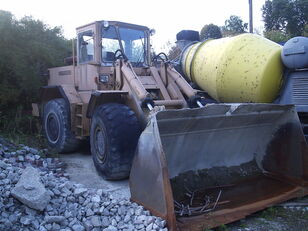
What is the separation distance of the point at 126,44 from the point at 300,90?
283 centimetres

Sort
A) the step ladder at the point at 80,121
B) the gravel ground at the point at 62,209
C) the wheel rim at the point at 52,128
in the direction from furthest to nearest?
1. the wheel rim at the point at 52,128
2. the step ladder at the point at 80,121
3. the gravel ground at the point at 62,209

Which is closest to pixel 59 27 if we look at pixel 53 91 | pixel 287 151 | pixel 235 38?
pixel 53 91

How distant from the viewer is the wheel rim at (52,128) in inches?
263

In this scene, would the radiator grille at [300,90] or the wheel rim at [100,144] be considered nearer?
the wheel rim at [100,144]

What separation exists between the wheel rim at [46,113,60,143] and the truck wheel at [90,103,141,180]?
6.40ft

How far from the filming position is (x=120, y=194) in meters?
4.51

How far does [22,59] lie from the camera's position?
7.76m

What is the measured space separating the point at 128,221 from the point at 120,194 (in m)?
0.96

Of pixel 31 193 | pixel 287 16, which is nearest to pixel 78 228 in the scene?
pixel 31 193

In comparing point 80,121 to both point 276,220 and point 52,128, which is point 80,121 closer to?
point 52,128

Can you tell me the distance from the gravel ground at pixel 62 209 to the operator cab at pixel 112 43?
2.47m

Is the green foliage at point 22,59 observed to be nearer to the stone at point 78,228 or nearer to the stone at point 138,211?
the stone at point 78,228

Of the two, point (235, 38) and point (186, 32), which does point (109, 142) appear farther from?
point (186, 32)

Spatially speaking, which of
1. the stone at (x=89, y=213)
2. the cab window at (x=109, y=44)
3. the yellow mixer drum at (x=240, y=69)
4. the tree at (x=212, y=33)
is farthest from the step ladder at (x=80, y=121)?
the tree at (x=212, y=33)
